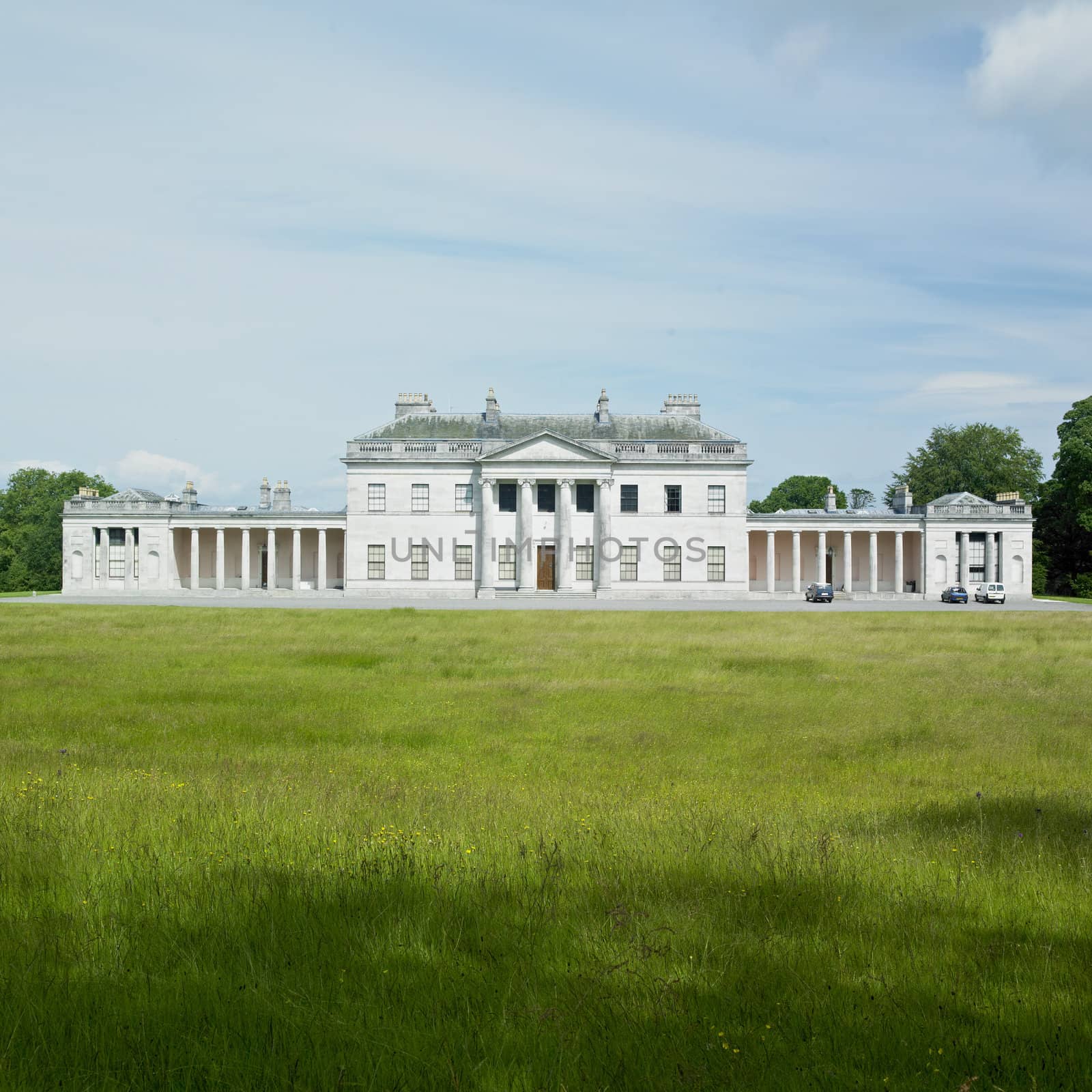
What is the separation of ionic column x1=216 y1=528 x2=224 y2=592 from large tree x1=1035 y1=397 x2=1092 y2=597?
65500mm

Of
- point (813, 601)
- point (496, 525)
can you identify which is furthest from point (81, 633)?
point (813, 601)

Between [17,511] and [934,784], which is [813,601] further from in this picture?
[17,511]

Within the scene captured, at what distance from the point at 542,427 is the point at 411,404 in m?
11.3

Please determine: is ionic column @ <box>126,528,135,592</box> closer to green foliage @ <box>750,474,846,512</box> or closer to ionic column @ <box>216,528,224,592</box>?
ionic column @ <box>216,528,224,592</box>

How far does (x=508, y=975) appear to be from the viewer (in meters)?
5.00

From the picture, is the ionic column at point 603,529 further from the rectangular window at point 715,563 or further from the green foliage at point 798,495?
the green foliage at point 798,495

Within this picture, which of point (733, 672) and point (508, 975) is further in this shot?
point (733, 672)

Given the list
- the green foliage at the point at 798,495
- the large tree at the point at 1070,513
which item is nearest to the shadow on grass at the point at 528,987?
the large tree at the point at 1070,513

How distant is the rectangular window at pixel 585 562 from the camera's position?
236 ft

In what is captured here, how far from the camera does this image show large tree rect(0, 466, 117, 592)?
9150cm

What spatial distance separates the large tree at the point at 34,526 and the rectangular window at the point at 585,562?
47.5 metres

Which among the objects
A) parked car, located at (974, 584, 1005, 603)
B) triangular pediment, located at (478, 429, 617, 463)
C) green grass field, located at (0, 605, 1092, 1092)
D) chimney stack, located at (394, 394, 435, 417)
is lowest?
parked car, located at (974, 584, 1005, 603)

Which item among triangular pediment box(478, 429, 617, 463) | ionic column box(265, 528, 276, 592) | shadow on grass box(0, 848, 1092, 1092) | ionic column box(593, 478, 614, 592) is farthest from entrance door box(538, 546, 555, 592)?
shadow on grass box(0, 848, 1092, 1092)

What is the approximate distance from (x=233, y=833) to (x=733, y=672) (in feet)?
49.5
